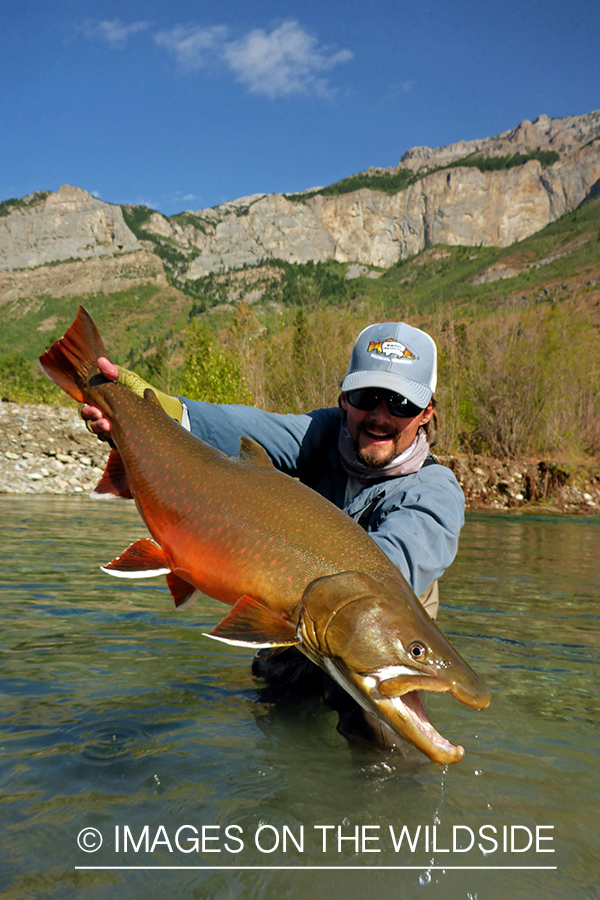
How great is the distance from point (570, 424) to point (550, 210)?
160 meters

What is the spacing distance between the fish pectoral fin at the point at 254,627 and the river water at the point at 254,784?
79cm

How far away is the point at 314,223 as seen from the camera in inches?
7013

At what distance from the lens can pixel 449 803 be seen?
2.64 metres

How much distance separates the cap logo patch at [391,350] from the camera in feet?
11.0

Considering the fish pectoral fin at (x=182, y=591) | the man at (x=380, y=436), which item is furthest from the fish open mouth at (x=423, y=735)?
the fish pectoral fin at (x=182, y=591)

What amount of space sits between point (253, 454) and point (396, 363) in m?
1.07

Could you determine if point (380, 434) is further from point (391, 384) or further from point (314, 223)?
point (314, 223)

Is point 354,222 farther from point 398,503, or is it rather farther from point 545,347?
point 398,503

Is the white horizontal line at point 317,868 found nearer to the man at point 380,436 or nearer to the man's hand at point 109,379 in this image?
the man at point 380,436

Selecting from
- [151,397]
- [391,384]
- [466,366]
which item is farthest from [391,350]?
[466,366]

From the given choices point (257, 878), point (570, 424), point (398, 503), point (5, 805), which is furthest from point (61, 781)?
point (570, 424)

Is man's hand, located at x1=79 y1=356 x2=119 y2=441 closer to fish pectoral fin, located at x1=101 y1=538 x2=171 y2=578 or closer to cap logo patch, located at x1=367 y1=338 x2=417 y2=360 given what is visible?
fish pectoral fin, located at x1=101 y1=538 x2=171 y2=578

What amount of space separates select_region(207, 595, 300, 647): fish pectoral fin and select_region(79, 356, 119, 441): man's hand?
1.24m

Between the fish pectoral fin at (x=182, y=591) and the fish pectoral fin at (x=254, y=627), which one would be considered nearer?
the fish pectoral fin at (x=254, y=627)
